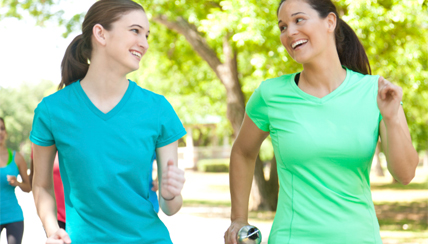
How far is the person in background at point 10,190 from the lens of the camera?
597 cm

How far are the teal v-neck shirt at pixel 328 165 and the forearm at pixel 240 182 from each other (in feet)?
1.14

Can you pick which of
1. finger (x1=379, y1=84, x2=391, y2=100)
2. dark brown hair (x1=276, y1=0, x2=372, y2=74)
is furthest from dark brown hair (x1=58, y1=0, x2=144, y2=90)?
finger (x1=379, y1=84, x2=391, y2=100)

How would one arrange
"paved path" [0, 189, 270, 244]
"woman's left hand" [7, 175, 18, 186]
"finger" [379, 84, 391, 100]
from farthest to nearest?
"paved path" [0, 189, 270, 244] → "woman's left hand" [7, 175, 18, 186] → "finger" [379, 84, 391, 100]

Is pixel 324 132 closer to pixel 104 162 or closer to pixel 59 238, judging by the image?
pixel 104 162

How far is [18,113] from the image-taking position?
54344mm

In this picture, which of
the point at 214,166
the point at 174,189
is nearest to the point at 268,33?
the point at 174,189

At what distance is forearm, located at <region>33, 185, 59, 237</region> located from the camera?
2373mm

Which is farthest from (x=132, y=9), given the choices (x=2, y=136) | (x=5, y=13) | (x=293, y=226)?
(x=5, y=13)

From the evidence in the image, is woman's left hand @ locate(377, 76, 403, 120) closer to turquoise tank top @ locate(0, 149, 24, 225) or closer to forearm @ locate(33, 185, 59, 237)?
forearm @ locate(33, 185, 59, 237)

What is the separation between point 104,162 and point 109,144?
8 cm

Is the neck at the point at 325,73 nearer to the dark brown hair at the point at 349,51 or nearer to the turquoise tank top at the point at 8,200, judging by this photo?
the dark brown hair at the point at 349,51

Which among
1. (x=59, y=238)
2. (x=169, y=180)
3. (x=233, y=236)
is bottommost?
(x=233, y=236)

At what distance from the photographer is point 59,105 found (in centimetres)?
240

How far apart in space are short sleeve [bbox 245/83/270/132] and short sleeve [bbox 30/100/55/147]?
100 centimetres
